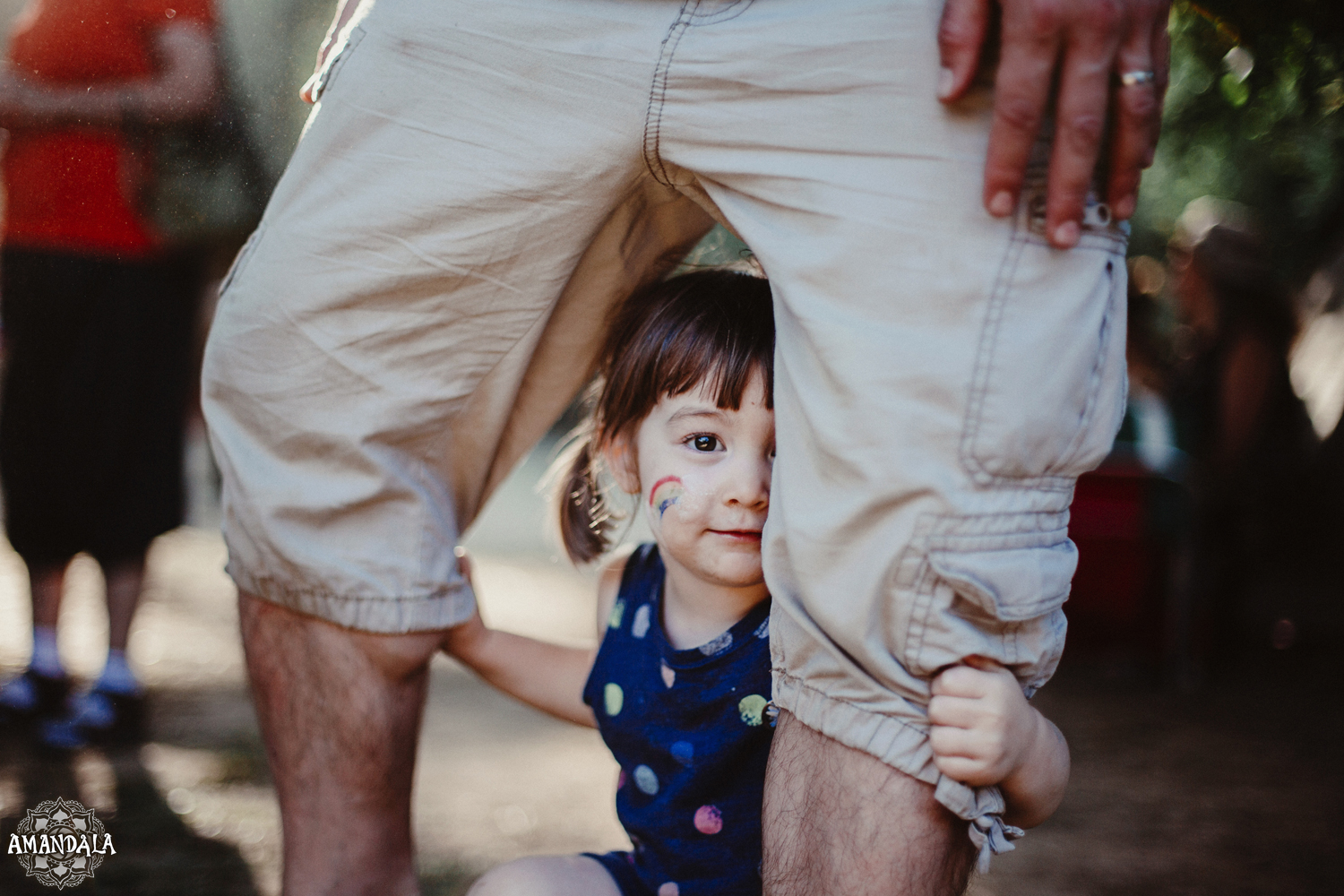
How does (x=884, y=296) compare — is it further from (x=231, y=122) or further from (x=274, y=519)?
(x=231, y=122)

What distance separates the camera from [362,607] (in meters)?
1.19

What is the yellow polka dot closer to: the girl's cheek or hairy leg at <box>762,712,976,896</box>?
the girl's cheek

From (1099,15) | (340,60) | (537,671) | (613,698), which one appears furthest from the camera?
(537,671)

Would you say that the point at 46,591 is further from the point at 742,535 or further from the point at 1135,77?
the point at 1135,77

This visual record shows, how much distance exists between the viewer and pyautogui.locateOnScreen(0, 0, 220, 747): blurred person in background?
162 centimetres

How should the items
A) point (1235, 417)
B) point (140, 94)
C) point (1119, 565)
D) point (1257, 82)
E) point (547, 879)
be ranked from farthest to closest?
1. point (1235, 417)
2. point (1119, 565)
3. point (140, 94)
4. point (1257, 82)
5. point (547, 879)

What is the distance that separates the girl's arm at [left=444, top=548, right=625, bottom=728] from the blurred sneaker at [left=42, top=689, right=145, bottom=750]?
1241 mm

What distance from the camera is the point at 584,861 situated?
1327mm

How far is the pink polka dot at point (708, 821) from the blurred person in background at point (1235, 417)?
8.75 ft

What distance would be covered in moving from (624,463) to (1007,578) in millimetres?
644

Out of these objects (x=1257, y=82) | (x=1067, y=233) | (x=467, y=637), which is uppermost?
(x=1257, y=82)

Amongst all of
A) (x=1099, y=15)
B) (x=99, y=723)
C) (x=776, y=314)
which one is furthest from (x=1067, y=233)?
(x=99, y=723)

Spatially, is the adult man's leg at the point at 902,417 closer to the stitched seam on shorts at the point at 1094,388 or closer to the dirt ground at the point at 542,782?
the stitched seam on shorts at the point at 1094,388

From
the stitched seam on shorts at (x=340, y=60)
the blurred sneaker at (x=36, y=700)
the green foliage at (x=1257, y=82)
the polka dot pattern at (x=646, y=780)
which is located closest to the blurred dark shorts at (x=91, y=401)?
the blurred sneaker at (x=36, y=700)
